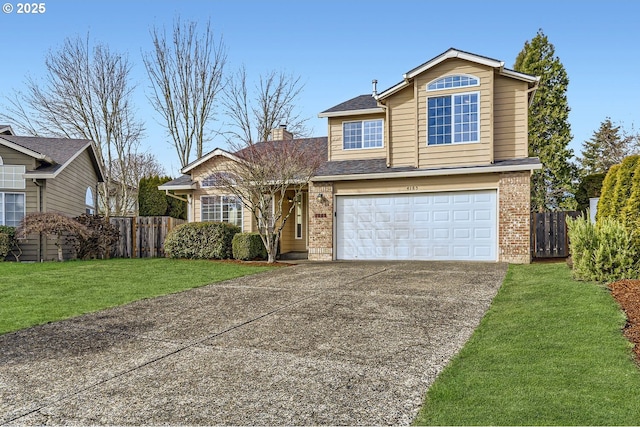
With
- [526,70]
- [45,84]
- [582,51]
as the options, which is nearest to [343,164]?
[582,51]

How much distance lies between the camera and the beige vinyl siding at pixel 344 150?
16598mm

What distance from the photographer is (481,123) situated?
1409 centimetres

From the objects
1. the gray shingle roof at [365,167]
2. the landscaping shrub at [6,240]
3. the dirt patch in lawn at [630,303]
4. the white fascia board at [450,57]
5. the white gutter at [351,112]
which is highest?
the white fascia board at [450,57]

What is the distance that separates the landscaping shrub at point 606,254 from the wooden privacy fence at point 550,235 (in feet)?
22.1

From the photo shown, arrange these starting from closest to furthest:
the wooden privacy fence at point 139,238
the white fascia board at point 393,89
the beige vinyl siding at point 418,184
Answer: the beige vinyl siding at point 418,184, the white fascia board at point 393,89, the wooden privacy fence at point 139,238

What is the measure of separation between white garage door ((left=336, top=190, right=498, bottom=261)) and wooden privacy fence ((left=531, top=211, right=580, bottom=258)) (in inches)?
111

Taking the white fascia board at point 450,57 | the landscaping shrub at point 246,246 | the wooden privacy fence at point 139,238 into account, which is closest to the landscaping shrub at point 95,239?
the wooden privacy fence at point 139,238

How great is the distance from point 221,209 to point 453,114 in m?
9.63

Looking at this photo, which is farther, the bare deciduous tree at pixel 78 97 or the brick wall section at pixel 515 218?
the bare deciduous tree at pixel 78 97

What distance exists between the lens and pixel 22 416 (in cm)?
361

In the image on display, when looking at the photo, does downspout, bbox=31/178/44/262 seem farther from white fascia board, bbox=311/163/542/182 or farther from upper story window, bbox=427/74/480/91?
upper story window, bbox=427/74/480/91

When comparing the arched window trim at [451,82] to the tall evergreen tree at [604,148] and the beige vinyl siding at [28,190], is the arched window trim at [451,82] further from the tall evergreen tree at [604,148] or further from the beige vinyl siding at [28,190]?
the tall evergreen tree at [604,148]

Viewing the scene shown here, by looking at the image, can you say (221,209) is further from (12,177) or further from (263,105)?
(263,105)

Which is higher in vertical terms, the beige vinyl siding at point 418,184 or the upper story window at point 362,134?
the upper story window at point 362,134
